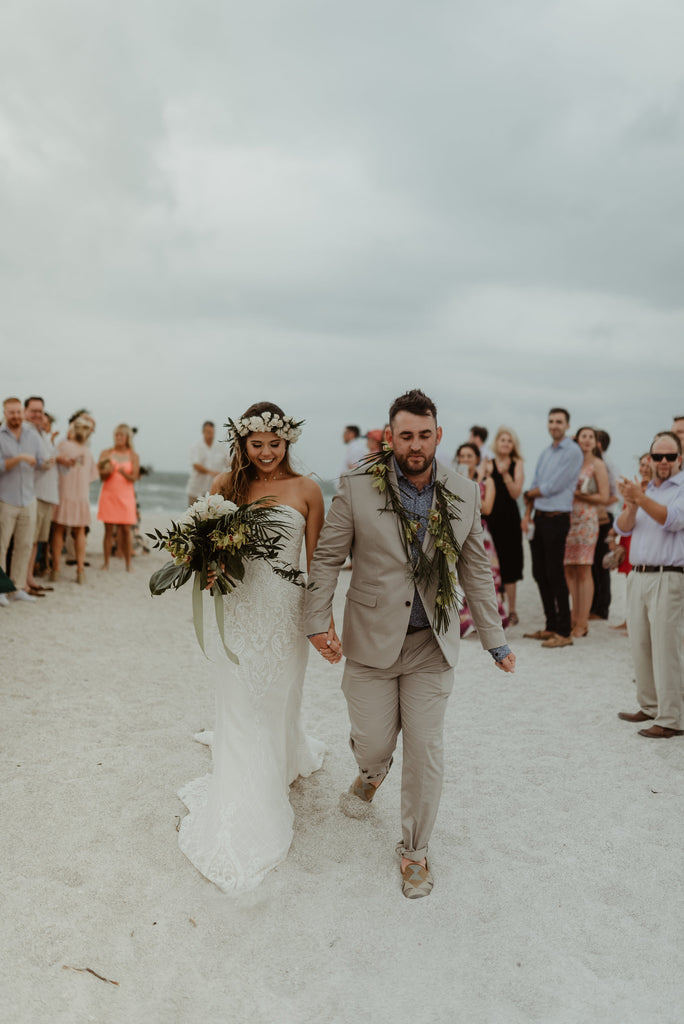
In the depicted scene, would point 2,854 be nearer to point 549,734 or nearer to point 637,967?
point 637,967

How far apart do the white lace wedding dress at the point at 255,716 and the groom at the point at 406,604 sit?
30cm

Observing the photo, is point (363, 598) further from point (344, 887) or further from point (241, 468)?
point (344, 887)

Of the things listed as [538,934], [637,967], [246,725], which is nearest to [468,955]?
[538,934]

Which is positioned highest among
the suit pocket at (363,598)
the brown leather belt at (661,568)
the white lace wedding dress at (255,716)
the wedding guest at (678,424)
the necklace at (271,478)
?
the wedding guest at (678,424)

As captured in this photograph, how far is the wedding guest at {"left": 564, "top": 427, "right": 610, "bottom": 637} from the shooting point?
8539mm

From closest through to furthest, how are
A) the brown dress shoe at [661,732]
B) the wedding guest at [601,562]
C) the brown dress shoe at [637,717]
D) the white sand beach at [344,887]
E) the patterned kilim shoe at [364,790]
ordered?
the white sand beach at [344,887]
the patterned kilim shoe at [364,790]
the brown dress shoe at [661,732]
the brown dress shoe at [637,717]
the wedding guest at [601,562]

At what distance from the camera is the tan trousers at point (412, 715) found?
11.8 feet

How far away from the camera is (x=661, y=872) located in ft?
12.4

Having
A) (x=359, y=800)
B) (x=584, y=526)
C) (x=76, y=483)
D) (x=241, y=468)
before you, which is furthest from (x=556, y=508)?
(x=76, y=483)

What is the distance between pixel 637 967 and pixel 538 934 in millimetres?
407

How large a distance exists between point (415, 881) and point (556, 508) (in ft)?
18.2

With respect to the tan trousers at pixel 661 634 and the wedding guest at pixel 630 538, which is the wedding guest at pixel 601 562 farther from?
the tan trousers at pixel 661 634

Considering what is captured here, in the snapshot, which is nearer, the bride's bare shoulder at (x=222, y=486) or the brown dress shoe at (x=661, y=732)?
the bride's bare shoulder at (x=222, y=486)

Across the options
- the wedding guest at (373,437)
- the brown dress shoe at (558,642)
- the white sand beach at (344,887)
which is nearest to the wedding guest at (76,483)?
the wedding guest at (373,437)
